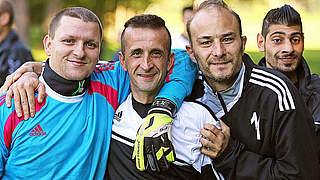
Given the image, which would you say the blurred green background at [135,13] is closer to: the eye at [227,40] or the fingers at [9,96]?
the fingers at [9,96]

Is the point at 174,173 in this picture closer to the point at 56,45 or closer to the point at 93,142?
the point at 93,142

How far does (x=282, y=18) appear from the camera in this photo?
3.83m

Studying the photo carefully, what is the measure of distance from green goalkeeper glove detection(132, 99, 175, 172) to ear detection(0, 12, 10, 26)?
4.38 metres

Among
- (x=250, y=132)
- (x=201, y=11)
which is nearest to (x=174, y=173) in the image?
(x=250, y=132)

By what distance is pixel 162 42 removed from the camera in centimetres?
303

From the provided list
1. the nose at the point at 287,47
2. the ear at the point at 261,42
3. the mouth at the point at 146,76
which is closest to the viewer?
the mouth at the point at 146,76

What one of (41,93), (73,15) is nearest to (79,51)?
(73,15)

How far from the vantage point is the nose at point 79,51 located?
289 centimetres

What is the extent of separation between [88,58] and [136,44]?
1.23ft

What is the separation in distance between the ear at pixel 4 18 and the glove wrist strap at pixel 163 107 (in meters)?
4.27

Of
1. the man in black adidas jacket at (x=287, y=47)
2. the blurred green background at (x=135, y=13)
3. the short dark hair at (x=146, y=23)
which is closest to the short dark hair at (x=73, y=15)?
the short dark hair at (x=146, y=23)

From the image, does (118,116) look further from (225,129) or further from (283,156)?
(283,156)

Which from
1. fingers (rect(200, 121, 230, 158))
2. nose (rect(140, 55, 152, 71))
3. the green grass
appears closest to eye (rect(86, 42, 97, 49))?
nose (rect(140, 55, 152, 71))

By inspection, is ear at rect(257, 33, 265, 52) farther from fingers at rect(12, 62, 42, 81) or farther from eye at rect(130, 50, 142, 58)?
fingers at rect(12, 62, 42, 81)
